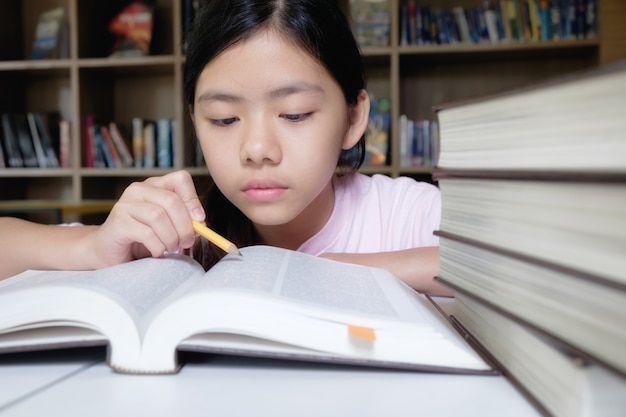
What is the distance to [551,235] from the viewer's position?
0.33 meters

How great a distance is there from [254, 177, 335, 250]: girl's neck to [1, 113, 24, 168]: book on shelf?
2056mm

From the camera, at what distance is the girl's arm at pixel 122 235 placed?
620 mm

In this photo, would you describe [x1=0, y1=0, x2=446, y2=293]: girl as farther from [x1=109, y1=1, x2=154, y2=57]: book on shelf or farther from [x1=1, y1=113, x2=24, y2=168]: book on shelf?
[x1=1, y1=113, x2=24, y2=168]: book on shelf

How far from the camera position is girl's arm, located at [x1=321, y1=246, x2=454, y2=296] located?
0.72m

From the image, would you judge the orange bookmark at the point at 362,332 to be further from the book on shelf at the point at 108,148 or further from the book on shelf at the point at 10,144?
the book on shelf at the point at 10,144

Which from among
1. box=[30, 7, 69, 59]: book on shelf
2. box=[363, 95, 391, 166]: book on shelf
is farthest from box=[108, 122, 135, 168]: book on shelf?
box=[363, 95, 391, 166]: book on shelf

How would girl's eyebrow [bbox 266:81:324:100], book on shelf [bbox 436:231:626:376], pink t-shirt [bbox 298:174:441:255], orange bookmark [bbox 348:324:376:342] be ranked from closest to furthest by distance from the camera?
1. book on shelf [bbox 436:231:626:376]
2. orange bookmark [bbox 348:324:376:342]
3. girl's eyebrow [bbox 266:81:324:100]
4. pink t-shirt [bbox 298:174:441:255]

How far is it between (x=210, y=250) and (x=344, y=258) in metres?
0.37

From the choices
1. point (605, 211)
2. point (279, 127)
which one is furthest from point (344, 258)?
point (605, 211)

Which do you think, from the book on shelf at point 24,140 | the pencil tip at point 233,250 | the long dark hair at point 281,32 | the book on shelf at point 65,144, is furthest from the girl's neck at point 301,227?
the book on shelf at point 24,140

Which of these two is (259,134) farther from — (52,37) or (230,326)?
(52,37)

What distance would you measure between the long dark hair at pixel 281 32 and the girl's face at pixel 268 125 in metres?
0.02

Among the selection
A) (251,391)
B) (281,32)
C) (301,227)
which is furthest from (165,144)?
(251,391)

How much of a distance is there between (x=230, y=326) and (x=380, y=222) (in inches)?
31.3
